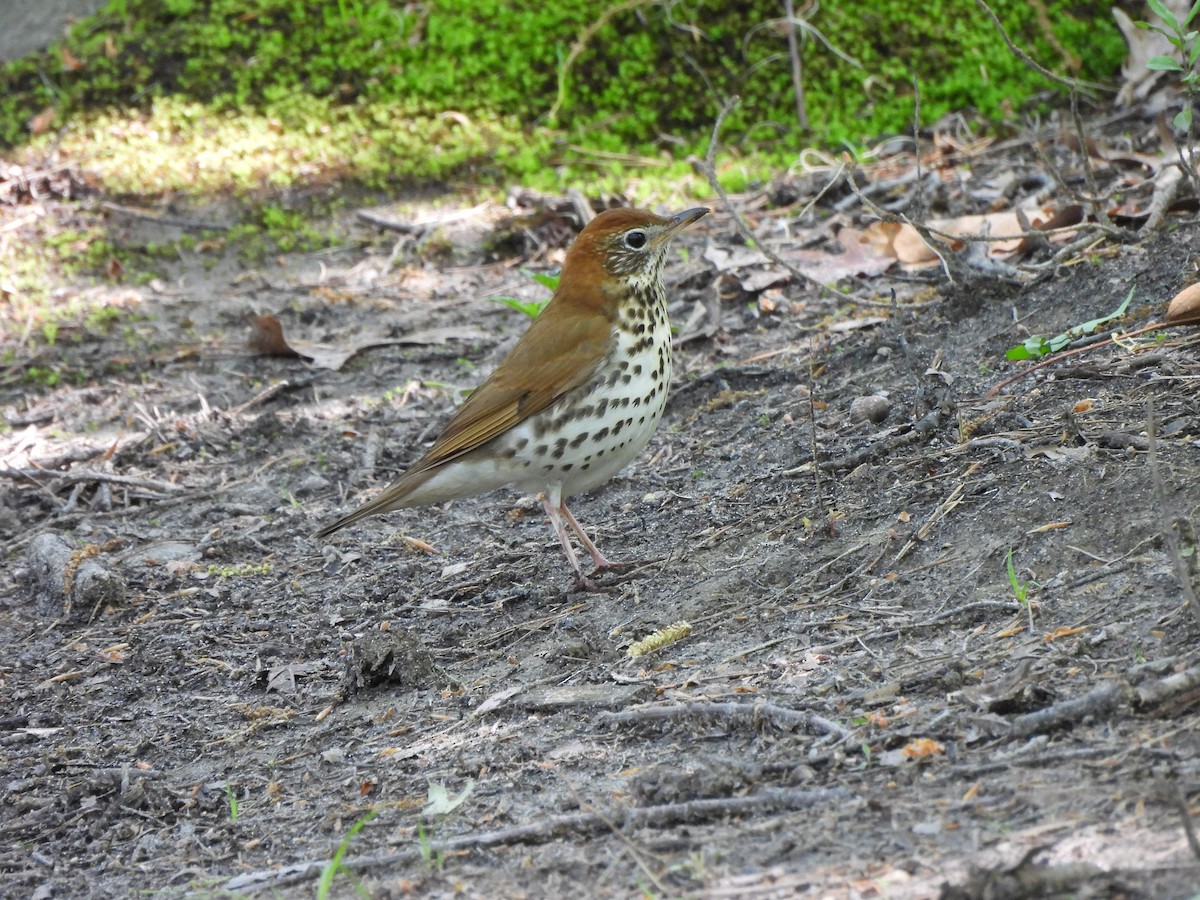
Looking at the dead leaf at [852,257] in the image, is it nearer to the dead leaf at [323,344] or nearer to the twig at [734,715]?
the dead leaf at [323,344]

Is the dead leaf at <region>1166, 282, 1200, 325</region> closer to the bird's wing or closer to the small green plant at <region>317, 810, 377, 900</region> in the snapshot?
the bird's wing

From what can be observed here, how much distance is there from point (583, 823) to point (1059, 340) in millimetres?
2601

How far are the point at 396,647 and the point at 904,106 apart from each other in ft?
16.1

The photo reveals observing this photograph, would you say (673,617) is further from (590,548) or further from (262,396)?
(262,396)

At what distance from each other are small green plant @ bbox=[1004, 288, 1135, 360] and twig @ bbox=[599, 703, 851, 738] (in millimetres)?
1979

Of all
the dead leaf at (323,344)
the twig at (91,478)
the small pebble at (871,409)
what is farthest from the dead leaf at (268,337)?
the small pebble at (871,409)

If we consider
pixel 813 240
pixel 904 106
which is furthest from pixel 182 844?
pixel 904 106

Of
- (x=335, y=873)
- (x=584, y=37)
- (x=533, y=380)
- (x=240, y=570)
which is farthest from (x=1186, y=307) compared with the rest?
(x=584, y=37)

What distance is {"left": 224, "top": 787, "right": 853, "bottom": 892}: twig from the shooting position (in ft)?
8.55

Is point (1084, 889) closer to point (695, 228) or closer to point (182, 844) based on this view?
point (182, 844)

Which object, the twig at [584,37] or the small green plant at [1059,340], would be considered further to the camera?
the twig at [584,37]

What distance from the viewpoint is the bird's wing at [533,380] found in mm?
4422

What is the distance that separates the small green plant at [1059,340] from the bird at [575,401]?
46.4 inches

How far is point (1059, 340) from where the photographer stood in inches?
174
